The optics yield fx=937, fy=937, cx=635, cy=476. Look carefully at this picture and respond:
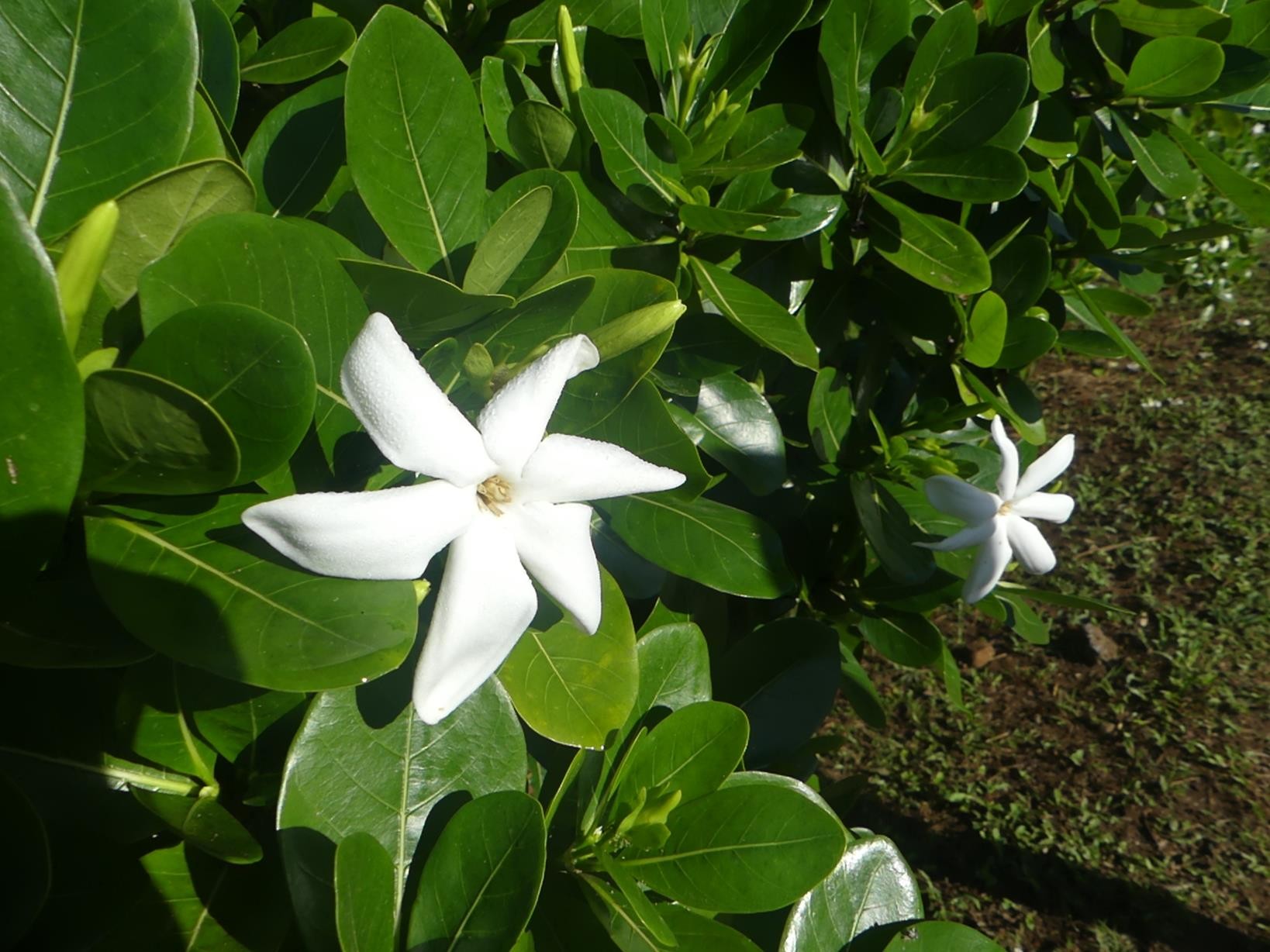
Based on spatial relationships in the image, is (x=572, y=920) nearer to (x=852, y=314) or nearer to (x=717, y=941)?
(x=717, y=941)

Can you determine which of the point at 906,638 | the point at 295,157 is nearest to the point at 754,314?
the point at 295,157

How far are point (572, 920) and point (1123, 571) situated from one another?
14.5ft

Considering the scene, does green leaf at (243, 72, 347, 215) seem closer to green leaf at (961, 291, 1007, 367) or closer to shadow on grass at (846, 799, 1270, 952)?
green leaf at (961, 291, 1007, 367)

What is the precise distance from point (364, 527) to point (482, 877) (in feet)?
1.41

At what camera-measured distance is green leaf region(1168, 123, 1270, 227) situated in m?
1.69

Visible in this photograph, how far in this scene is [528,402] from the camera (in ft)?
2.90

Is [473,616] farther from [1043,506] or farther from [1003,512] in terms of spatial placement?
[1043,506]

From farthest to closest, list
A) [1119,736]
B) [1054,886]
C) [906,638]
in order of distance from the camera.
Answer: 1. [1119,736]
2. [1054,886]
3. [906,638]

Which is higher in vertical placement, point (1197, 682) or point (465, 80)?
point (465, 80)

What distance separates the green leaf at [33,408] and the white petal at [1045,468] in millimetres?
1709

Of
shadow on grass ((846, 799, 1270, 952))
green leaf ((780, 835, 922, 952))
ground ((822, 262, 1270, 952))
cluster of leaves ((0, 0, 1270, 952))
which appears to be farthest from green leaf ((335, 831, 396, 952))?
shadow on grass ((846, 799, 1270, 952))

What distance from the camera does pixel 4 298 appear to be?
2.18 ft

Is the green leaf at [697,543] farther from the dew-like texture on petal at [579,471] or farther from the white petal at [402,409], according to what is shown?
the white petal at [402,409]

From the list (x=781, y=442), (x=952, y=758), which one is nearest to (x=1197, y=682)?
(x=952, y=758)
